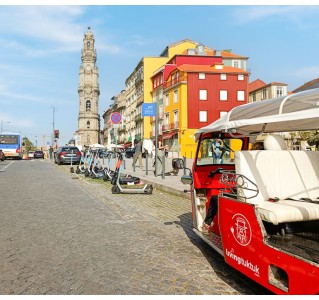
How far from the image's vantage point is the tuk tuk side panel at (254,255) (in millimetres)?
3049

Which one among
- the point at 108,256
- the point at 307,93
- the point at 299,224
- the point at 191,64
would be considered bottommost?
the point at 108,256

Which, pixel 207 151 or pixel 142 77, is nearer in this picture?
pixel 207 151

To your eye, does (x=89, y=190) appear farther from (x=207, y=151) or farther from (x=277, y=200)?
(x=277, y=200)

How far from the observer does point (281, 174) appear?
15.9 feet

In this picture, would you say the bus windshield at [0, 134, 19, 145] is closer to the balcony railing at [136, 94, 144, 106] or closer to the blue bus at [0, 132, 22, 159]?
the blue bus at [0, 132, 22, 159]

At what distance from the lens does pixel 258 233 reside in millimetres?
3637

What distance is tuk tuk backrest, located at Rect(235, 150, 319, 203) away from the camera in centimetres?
464

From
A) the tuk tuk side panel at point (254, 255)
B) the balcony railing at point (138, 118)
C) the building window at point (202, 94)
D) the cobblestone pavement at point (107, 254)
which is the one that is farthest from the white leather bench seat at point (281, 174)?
the balcony railing at point (138, 118)

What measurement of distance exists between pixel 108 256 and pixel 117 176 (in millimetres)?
7499

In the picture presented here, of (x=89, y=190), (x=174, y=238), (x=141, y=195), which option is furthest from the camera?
(x=89, y=190)

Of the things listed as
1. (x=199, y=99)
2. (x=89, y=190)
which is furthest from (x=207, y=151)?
(x=199, y=99)

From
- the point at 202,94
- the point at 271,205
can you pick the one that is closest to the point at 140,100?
the point at 202,94

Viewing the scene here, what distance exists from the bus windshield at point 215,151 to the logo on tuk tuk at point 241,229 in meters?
2.25

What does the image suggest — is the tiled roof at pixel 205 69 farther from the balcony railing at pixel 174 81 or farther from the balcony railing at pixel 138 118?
the balcony railing at pixel 138 118
